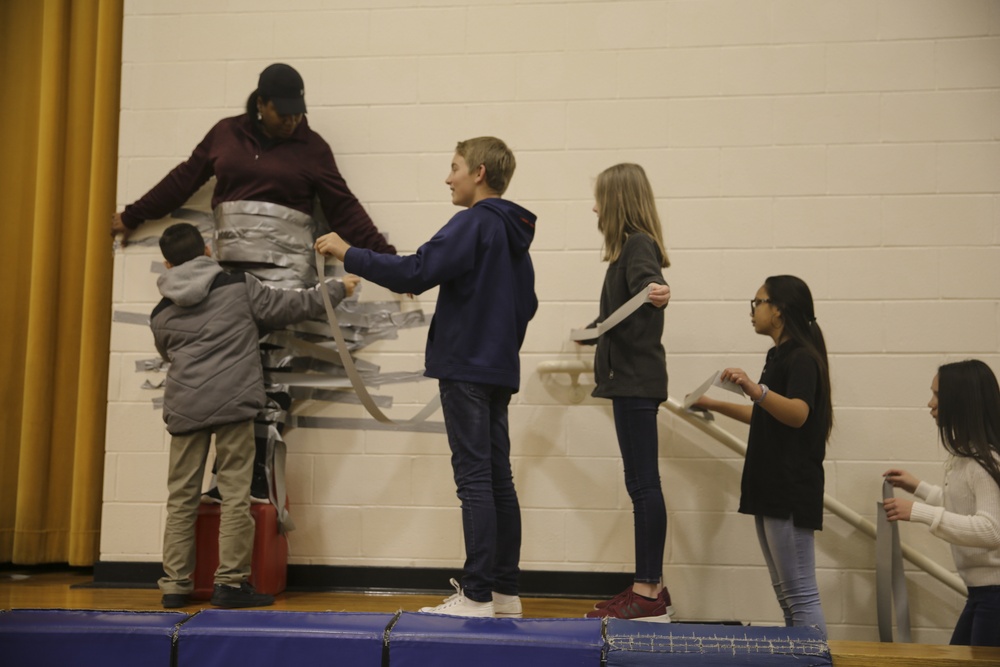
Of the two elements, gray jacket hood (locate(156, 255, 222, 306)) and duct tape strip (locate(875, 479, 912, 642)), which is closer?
duct tape strip (locate(875, 479, 912, 642))

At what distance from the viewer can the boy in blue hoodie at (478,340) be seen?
2.59 meters

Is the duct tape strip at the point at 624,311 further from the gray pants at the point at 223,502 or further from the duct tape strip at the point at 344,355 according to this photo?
the gray pants at the point at 223,502

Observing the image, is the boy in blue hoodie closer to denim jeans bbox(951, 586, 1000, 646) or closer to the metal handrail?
the metal handrail

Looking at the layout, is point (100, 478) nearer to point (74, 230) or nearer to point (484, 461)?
point (74, 230)

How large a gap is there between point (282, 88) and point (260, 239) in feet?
1.88

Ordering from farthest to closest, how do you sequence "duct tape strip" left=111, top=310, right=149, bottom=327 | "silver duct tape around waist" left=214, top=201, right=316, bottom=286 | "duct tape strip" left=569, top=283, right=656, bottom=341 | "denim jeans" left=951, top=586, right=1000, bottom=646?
"duct tape strip" left=111, top=310, right=149, bottom=327 → "silver duct tape around waist" left=214, top=201, right=316, bottom=286 → "duct tape strip" left=569, top=283, right=656, bottom=341 → "denim jeans" left=951, top=586, right=1000, bottom=646

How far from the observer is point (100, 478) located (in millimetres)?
3916

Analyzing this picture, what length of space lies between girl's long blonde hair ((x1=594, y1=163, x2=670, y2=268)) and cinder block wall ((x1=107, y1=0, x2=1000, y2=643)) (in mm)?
559

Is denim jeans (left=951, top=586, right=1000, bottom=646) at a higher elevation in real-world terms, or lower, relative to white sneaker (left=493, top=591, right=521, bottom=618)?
higher

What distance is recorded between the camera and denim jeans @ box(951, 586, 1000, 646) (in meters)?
2.38

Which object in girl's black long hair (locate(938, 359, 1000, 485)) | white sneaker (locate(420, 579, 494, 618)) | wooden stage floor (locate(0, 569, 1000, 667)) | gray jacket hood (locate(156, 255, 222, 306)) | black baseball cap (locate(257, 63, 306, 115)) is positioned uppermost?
black baseball cap (locate(257, 63, 306, 115))

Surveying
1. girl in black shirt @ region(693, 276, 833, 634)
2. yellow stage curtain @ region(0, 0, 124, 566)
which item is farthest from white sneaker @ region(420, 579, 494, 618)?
yellow stage curtain @ region(0, 0, 124, 566)

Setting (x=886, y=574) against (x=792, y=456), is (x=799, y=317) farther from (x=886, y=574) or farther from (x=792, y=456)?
(x=886, y=574)

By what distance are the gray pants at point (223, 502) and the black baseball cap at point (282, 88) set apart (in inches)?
46.7
